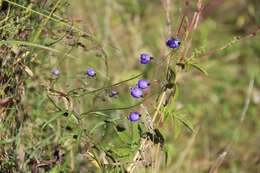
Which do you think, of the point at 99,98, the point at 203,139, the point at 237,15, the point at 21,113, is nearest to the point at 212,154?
the point at 203,139

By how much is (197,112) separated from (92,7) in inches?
43.6

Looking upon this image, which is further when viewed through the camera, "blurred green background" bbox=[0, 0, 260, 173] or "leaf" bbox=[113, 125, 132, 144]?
"blurred green background" bbox=[0, 0, 260, 173]

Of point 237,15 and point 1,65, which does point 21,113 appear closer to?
point 1,65

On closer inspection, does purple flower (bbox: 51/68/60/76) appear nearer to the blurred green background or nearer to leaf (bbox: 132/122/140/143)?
the blurred green background

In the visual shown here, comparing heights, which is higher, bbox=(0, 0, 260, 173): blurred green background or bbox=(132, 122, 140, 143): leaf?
bbox=(0, 0, 260, 173): blurred green background

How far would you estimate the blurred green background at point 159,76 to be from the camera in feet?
6.91

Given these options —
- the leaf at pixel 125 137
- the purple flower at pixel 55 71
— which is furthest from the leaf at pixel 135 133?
the purple flower at pixel 55 71

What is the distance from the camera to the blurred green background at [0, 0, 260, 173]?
2105 millimetres

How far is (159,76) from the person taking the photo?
2.18 meters

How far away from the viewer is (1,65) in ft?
6.16

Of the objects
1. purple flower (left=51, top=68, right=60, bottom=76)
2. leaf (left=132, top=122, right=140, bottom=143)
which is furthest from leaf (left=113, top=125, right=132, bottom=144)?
purple flower (left=51, top=68, right=60, bottom=76)

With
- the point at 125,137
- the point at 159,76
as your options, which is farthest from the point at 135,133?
the point at 159,76

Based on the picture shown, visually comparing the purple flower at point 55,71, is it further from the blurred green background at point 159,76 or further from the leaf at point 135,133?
the leaf at point 135,133

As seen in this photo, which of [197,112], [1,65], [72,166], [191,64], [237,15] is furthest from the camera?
[237,15]
